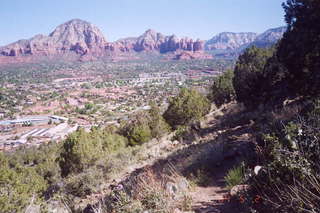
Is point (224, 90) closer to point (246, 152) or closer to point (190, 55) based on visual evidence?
point (246, 152)

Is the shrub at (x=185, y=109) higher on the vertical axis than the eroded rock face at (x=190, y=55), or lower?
lower

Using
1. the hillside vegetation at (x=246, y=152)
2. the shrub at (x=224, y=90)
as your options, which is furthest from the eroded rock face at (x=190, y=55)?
the hillside vegetation at (x=246, y=152)

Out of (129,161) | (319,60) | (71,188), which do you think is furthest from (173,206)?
(319,60)

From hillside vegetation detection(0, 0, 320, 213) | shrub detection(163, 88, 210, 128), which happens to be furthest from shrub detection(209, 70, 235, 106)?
shrub detection(163, 88, 210, 128)

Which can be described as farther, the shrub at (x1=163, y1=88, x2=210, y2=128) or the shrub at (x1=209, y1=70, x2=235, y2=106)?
the shrub at (x1=209, y1=70, x2=235, y2=106)

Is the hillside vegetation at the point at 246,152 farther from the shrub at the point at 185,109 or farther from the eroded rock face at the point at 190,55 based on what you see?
the eroded rock face at the point at 190,55

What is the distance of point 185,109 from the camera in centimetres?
1931

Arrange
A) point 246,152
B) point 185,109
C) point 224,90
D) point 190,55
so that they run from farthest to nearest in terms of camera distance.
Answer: point 190,55, point 224,90, point 185,109, point 246,152

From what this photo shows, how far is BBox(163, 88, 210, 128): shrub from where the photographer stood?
63.2ft

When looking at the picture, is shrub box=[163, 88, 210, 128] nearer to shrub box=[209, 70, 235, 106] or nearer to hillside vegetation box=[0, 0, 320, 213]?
hillside vegetation box=[0, 0, 320, 213]

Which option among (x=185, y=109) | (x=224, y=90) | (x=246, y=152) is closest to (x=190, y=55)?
(x=224, y=90)

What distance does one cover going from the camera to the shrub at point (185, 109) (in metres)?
19.2

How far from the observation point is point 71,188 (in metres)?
8.66

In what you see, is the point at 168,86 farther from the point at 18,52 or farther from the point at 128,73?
the point at 18,52
